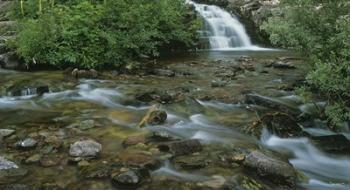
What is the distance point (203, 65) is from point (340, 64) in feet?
26.6

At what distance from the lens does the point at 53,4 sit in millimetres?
16250

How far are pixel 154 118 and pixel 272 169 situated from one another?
3071 mm

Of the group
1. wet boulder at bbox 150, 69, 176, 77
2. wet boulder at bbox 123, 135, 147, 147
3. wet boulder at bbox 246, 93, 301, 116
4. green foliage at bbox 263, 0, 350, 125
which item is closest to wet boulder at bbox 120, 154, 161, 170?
wet boulder at bbox 123, 135, 147, 147

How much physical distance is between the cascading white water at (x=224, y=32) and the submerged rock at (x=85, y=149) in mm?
13635

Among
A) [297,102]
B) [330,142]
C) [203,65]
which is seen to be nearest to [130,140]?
A: [330,142]

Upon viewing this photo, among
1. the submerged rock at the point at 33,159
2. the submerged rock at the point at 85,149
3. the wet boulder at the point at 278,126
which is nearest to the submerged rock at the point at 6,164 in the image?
the submerged rock at the point at 33,159

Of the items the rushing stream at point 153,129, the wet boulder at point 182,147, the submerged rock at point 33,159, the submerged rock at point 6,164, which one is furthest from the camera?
the wet boulder at point 182,147

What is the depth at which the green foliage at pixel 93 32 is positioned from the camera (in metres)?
13.8

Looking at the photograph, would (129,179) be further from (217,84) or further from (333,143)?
(217,84)

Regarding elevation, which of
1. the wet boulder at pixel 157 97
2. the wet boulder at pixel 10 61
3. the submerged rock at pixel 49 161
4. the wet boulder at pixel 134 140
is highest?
the wet boulder at pixel 10 61

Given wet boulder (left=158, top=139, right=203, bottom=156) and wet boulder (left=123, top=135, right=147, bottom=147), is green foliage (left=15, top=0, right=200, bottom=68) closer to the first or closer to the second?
wet boulder (left=123, top=135, right=147, bottom=147)

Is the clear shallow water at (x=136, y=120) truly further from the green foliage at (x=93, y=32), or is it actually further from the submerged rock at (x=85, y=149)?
the green foliage at (x=93, y=32)

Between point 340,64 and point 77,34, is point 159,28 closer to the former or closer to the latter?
point 77,34

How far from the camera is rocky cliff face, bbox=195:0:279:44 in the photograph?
2166cm
